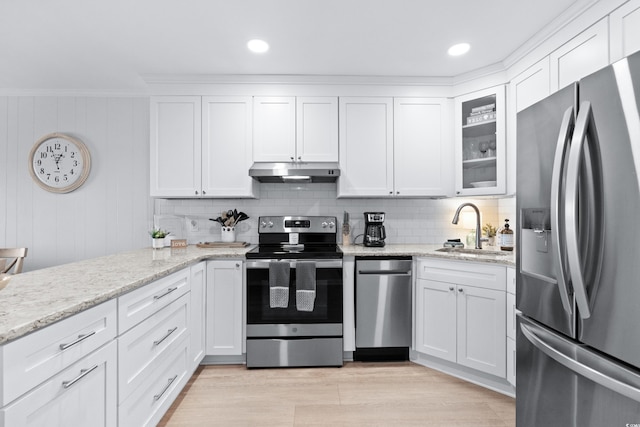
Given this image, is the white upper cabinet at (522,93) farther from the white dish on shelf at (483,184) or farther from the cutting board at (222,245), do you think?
the cutting board at (222,245)

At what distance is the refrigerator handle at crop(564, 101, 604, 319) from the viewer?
995 mm

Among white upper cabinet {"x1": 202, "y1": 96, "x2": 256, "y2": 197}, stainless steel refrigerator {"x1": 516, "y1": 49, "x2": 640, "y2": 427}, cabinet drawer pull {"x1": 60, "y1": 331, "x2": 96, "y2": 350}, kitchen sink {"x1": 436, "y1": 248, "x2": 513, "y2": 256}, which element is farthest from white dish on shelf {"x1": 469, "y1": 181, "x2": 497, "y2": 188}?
cabinet drawer pull {"x1": 60, "y1": 331, "x2": 96, "y2": 350}

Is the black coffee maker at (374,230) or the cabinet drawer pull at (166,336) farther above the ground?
the black coffee maker at (374,230)

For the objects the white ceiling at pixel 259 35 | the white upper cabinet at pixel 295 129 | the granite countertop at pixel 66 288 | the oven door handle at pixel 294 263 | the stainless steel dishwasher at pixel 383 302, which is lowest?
the stainless steel dishwasher at pixel 383 302

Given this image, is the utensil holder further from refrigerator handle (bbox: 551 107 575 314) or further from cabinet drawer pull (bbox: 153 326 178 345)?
refrigerator handle (bbox: 551 107 575 314)

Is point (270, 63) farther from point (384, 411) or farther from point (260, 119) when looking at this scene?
point (384, 411)

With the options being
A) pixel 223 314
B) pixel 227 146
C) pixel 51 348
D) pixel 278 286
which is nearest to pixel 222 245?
pixel 223 314

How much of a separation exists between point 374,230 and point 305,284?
35.1 inches

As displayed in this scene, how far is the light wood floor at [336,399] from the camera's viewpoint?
6.34 feet

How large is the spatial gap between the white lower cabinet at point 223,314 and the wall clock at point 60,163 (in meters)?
1.85

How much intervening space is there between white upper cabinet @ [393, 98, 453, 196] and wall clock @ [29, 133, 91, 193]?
10.1 feet

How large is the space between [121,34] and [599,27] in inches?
119

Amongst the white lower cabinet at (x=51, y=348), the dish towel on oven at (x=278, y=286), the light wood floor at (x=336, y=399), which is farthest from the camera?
the dish towel on oven at (x=278, y=286)

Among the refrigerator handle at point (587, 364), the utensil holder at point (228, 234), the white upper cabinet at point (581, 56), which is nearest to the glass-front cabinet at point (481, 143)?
the white upper cabinet at point (581, 56)
